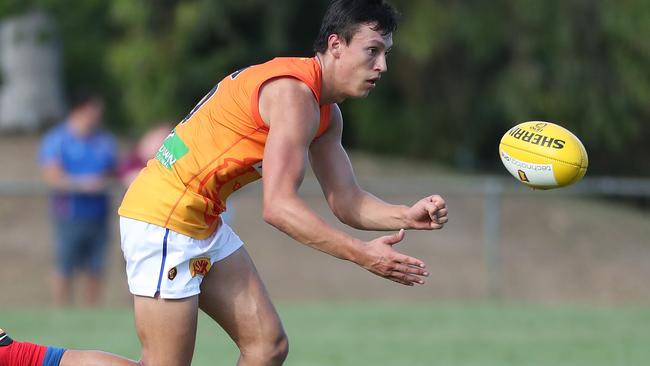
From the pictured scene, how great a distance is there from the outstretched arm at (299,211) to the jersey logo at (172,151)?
0.57 metres

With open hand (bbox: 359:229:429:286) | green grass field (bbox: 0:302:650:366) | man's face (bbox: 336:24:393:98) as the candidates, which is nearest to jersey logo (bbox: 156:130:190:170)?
man's face (bbox: 336:24:393:98)

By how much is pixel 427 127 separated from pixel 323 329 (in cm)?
964

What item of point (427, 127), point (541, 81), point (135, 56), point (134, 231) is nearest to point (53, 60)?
point (135, 56)

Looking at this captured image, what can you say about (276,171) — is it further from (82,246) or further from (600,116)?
(600,116)

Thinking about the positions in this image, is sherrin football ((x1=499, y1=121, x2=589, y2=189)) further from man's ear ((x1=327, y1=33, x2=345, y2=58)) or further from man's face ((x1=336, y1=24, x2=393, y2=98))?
man's ear ((x1=327, y1=33, x2=345, y2=58))

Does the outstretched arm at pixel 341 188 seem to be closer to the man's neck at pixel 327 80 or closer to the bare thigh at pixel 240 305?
the man's neck at pixel 327 80

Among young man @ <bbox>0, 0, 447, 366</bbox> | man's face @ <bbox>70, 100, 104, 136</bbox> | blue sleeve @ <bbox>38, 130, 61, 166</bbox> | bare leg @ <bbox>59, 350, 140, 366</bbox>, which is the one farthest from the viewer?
blue sleeve @ <bbox>38, 130, 61, 166</bbox>

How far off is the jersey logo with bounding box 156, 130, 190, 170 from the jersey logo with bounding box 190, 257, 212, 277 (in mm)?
444

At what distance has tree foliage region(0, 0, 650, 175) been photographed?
59.1 feet

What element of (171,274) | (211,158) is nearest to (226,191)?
(211,158)

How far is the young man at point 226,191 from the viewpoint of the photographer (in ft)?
17.4

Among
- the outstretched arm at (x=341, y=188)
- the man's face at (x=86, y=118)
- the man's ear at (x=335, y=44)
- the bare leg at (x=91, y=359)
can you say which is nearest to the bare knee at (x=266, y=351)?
the bare leg at (x=91, y=359)

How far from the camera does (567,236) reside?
679 inches

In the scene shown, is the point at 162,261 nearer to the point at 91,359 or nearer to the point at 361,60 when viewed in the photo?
the point at 91,359
